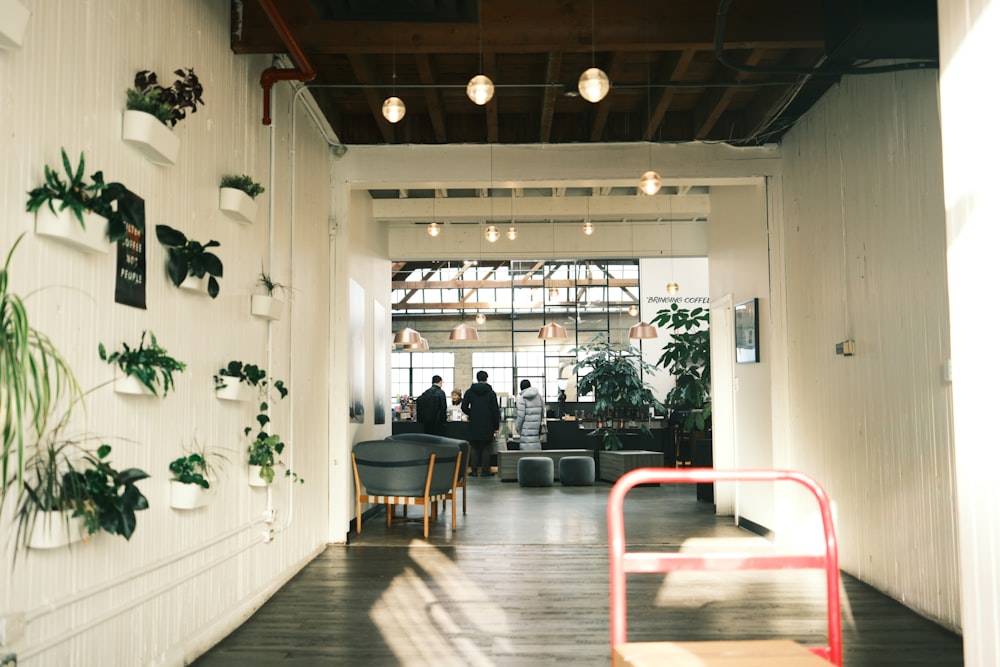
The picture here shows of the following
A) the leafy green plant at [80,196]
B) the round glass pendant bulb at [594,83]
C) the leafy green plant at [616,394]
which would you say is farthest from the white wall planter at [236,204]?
the leafy green plant at [616,394]

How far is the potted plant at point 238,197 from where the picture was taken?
434 centimetres

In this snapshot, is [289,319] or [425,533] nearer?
[289,319]

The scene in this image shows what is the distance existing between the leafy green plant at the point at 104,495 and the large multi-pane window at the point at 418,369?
19.4 metres

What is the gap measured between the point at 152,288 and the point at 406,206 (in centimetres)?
626

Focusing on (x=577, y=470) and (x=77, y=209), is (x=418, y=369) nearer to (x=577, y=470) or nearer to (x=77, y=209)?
(x=577, y=470)

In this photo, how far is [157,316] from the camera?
3582 mm

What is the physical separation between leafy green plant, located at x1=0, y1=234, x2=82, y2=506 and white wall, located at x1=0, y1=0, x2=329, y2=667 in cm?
12

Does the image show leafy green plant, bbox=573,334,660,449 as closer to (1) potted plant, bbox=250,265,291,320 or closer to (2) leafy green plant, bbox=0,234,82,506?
(1) potted plant, bbox=250,265,291,320

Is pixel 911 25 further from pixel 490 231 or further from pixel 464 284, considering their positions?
pixel 464 284

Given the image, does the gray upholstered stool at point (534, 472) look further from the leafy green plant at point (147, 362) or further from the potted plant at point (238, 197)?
the leafy green plant at point (147, 362)

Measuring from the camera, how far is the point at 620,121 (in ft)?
23.2

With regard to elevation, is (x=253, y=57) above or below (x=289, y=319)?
above

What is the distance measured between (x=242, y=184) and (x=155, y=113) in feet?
3.48

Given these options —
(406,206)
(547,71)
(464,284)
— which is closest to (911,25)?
(547,71)
